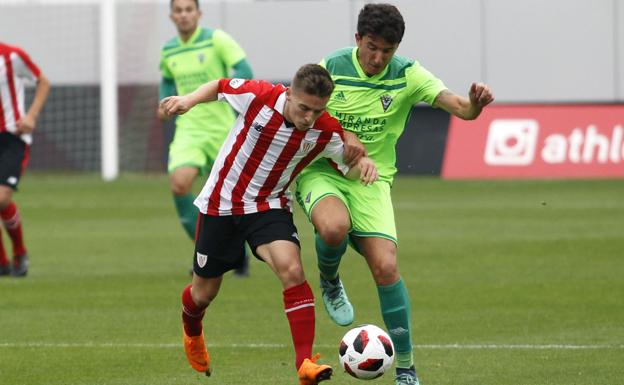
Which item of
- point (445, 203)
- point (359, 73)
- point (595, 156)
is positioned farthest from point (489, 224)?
point (359, 73)

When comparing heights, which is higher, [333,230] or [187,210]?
[333,230]

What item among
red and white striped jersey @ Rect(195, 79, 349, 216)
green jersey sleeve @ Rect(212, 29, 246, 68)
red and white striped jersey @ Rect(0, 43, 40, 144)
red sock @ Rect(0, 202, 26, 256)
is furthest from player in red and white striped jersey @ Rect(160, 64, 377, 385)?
red and white striped jersey @ Rect(0, 43, 40, 144)

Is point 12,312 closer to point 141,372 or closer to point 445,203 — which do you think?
point 141,372

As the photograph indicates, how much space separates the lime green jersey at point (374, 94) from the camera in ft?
25.8

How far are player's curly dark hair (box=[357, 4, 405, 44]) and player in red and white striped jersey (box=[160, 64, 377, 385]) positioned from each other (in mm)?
564

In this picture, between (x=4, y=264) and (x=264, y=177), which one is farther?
(x=4, y=264)

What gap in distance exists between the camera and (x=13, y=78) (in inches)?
500

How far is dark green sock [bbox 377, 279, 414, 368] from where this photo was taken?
7473 millimetres

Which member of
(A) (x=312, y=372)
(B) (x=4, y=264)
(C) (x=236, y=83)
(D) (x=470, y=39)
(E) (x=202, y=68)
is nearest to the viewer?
(A) (x=312, y=372)

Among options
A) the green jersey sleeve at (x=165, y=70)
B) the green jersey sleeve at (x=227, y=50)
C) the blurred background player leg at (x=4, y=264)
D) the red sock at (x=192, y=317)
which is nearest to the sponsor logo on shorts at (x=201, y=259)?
the red sock at (x=192, y=317)

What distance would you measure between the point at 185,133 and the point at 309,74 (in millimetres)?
5887

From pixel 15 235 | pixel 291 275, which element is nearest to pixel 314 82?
pixel 291 275

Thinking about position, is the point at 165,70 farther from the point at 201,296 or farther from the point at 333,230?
the point at 333,230

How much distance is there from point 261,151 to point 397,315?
3.82 ft
